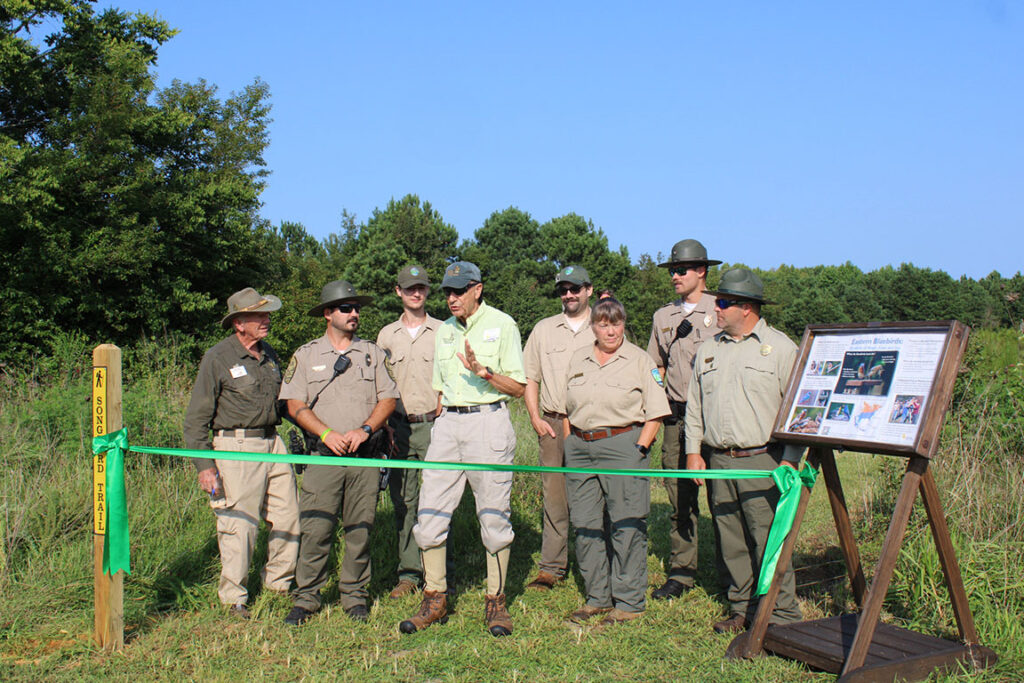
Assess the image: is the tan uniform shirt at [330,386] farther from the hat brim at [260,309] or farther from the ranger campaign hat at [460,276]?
the ranger campaign hat at [460,276]

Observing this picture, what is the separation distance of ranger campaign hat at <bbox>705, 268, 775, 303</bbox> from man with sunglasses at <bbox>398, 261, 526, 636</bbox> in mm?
1324

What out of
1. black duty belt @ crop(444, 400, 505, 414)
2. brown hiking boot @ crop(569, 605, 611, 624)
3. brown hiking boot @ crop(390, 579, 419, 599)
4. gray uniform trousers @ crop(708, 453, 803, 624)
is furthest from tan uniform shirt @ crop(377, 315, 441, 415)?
gray uniform trousers @ crop(708, 453, 803, 624)

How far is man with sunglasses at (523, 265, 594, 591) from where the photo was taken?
6066 mm

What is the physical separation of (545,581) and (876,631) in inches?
96.2

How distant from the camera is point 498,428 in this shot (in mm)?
5117

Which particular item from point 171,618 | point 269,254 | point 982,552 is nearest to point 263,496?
point 171,618

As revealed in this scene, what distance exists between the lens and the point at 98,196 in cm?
2228

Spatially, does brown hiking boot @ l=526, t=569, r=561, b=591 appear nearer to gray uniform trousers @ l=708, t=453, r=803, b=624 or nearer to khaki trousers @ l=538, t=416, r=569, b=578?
khaki trousers @ l=538, t=416, r=569, b=578

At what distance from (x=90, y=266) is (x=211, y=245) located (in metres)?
6.03

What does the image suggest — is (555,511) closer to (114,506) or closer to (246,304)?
(246,304)

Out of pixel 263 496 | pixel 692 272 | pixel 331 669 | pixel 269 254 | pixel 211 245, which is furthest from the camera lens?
pixel 269 254

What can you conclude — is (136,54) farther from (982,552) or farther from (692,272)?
(982,552)

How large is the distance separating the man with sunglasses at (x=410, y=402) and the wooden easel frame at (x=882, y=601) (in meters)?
2.58

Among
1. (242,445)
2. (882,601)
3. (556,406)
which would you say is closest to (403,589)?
(242,445)
